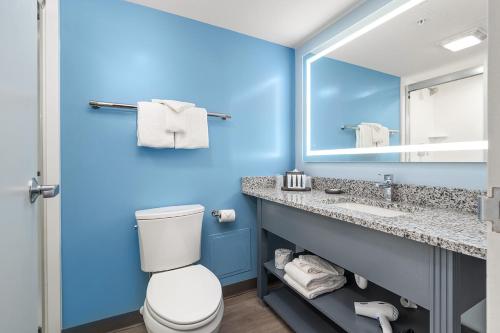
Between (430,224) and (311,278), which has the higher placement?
(430,224)

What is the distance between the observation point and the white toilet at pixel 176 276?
3.39 ft

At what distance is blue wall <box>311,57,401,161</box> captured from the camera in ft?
4.85

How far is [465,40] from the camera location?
114 cm

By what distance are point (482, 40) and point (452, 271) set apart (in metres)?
1.05

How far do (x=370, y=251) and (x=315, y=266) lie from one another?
537mm

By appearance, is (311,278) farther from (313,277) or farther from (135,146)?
(135,146)

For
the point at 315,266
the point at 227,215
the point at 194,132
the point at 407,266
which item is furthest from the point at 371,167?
the point at 194,132

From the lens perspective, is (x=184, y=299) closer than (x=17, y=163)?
No

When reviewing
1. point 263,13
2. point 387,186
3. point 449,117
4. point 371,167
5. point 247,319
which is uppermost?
point 263,13

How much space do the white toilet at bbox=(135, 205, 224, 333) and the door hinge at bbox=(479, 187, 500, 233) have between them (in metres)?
1.04

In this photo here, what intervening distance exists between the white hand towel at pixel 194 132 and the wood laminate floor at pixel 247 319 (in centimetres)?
119

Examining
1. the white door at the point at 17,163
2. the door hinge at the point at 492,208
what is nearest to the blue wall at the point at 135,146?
the white door at the point at 17,163

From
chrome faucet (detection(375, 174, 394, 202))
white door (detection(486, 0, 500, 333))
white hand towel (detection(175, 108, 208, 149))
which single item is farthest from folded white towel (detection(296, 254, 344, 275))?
white door (detection(486, 0, 500, 333))

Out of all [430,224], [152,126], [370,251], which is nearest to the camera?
[430,224]
